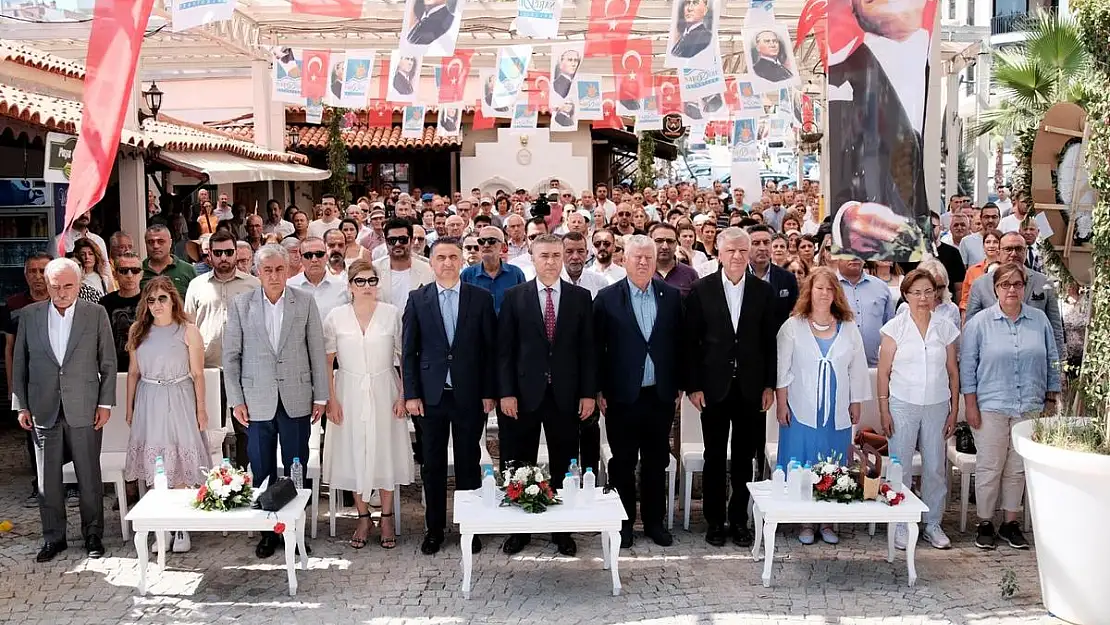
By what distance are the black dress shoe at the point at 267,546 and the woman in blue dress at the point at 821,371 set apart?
314cm

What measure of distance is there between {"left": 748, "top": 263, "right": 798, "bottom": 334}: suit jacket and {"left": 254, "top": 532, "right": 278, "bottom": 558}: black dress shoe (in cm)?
331

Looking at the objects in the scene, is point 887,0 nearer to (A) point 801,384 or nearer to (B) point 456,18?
(A) point 801,384

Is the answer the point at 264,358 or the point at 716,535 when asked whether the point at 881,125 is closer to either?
the point at 716,535

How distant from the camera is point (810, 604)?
20.5 ft

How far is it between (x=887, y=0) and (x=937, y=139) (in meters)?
5.55

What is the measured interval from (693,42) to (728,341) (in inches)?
274

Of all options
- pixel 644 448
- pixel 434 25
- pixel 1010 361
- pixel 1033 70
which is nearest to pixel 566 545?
pixel 644 448

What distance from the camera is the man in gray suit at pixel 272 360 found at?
7027mm

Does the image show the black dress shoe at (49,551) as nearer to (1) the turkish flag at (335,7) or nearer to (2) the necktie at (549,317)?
(2) the necktie at (549,317)

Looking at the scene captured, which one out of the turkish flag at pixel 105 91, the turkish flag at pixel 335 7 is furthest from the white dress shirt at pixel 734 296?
the turkish flag at pixel 335 7

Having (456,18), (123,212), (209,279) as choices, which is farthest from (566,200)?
(209,279)

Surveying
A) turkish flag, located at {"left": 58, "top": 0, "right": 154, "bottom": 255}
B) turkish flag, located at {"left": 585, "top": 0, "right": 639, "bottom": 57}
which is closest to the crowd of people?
turkish flag, located at {"left": 58, "top": 0, "right": 154, "bottom": 255}

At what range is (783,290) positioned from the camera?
24.6 feet

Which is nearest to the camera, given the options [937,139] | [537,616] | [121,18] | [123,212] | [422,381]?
[537,616]
